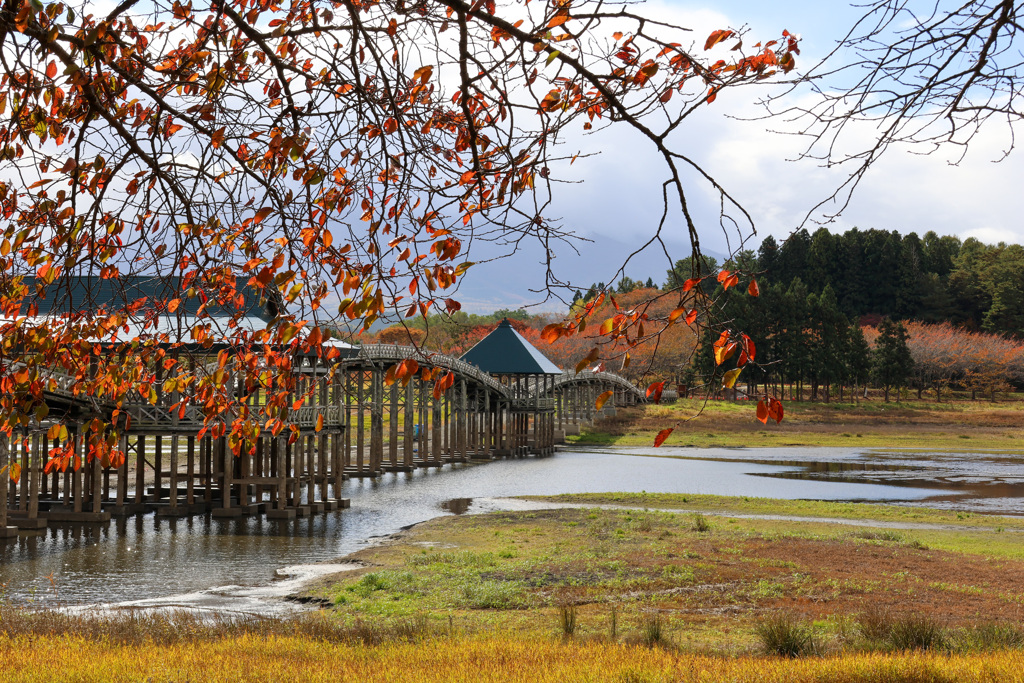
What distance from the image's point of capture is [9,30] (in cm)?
472

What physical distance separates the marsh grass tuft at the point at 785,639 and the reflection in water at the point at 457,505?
583 inches

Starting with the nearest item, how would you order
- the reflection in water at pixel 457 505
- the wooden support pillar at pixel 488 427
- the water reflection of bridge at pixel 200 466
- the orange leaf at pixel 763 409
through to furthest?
the orange leaf at pixel 763 409 → the water reflection of bridge at pixel 200 466 → the reflection in water at pixel 457 505 → the wooden support pillar at pixel 488 427

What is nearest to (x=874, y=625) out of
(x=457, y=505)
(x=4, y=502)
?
(x=457, y=505)

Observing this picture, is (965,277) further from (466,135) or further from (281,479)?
(466,135)

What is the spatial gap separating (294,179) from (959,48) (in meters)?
3.88

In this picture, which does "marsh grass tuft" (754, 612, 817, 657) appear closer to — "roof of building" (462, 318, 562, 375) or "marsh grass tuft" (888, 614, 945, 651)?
"marsh grass tuft" (888, 614, 945, 651)

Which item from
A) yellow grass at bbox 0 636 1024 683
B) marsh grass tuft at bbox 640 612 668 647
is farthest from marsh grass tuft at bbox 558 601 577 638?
yellow grass at bbox 0 636 1024 683

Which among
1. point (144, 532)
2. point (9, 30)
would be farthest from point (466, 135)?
point (144, 532)

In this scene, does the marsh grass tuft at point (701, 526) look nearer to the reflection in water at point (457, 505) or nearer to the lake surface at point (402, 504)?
the reflection in water at point (457, 505)

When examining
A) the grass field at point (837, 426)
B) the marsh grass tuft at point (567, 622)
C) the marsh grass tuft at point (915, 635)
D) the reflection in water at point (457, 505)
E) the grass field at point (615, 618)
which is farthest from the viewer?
the grass field at point (837, 426)

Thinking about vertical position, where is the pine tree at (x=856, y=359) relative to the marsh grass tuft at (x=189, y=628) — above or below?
above

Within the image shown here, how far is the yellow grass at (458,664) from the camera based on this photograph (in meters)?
6.76

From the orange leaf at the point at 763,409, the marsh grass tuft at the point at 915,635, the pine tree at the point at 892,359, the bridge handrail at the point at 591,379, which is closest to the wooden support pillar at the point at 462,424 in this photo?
the bridge handrail at the point at 591,379

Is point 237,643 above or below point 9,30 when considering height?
below
